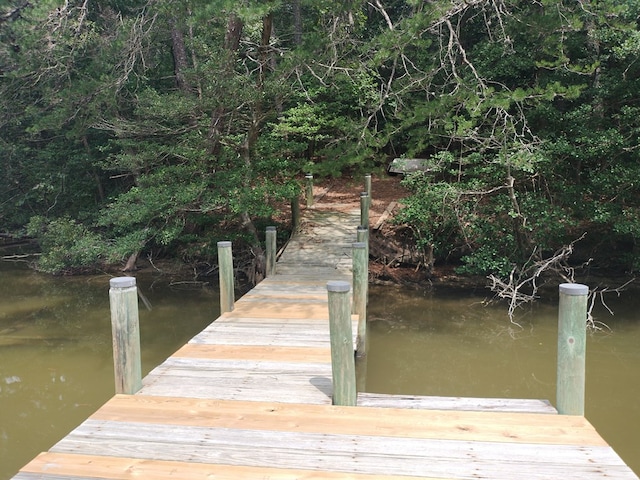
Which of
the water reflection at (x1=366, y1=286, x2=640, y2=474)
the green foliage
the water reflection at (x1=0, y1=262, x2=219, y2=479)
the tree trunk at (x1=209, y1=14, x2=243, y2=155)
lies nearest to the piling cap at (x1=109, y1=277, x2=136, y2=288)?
the water reflection at (x1=0, y1=262, x2=219, y2=479)

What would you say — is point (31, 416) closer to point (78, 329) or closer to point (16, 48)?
point (78, 329)

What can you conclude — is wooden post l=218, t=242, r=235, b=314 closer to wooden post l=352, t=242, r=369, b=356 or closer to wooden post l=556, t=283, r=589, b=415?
Result: wooden post l=352, t=242, r=369, b=356

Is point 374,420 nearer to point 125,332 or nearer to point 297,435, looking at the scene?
point 297,435

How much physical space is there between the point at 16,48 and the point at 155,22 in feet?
18.7

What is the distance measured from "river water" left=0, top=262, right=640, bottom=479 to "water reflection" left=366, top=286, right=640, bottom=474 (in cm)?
2

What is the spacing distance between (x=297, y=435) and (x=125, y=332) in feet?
5.29

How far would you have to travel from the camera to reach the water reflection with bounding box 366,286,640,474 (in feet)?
21.2

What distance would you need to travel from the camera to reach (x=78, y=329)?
952 centimetres

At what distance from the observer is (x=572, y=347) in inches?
144

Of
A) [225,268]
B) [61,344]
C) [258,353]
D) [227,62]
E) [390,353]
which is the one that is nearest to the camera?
[258,353]

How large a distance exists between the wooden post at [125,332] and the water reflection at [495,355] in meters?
3.75

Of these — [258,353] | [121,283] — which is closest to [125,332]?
[121,283]

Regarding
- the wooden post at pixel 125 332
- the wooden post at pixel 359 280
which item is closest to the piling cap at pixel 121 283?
the wooden post at pixel 125 332

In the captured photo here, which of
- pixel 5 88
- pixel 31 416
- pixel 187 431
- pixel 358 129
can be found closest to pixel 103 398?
pixel 31 416
